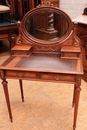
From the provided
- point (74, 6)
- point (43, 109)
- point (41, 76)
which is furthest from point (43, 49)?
point (74, 6)

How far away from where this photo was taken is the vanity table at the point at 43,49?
127cm

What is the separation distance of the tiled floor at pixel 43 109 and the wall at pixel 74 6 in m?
1.17

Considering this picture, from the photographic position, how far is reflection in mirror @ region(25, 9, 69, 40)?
4.90ft

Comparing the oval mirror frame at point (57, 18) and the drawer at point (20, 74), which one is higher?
the oval mirror frame at point (57, 18)

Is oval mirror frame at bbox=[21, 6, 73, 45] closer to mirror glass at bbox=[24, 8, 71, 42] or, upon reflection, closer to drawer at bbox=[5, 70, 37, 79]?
mirror glass at bbox=[24, 8, 71, 42]

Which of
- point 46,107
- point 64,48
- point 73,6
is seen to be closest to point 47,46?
point 64,48

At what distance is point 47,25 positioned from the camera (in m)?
1.59

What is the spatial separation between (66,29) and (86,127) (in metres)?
0.93

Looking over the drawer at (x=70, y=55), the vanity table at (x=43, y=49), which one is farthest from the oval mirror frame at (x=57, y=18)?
the drawer at (x=70, y=55)

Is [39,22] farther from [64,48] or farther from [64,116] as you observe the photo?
[64,116]

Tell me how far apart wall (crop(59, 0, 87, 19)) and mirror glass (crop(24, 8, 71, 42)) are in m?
1.18

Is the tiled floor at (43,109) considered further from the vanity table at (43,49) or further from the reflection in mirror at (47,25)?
the reflection in mirror at (47,25)

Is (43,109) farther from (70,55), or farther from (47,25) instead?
(47,25)

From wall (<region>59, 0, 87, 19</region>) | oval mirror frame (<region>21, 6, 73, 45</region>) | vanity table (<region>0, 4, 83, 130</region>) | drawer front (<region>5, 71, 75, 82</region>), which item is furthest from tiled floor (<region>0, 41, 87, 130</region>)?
wall (<region>59, 0, 87, 19</region>)
